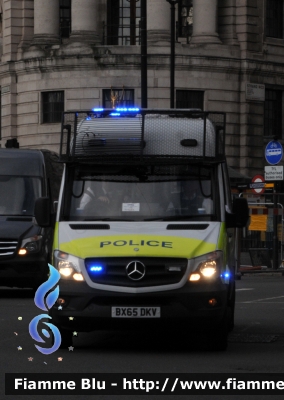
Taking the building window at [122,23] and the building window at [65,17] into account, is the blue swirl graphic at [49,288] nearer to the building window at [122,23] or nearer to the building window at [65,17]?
the building window at [122,23]

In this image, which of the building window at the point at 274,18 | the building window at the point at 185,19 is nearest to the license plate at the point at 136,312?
the building window at the point at 185,19

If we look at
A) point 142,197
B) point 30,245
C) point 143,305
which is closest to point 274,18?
point 30,245

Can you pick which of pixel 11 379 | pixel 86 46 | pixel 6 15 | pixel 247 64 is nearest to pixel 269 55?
pixel 247 64

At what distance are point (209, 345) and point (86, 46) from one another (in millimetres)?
41426

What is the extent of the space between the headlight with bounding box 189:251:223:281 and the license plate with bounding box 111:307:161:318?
0.50 metres

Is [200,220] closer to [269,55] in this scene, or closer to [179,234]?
[179,234]

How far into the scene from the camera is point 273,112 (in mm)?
58312

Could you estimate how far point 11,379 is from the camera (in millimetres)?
11492

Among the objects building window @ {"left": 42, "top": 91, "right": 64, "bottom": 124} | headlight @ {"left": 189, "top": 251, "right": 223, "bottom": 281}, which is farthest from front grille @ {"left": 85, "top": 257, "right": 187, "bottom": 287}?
building window @ {"left": 42, "top": 91, "right": 64, "bottom": 124}

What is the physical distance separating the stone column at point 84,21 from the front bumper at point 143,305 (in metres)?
42.2

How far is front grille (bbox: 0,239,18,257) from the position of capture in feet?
73.7

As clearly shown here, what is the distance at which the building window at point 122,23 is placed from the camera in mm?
56094

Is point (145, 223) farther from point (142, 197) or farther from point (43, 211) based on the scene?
point (43, 211)

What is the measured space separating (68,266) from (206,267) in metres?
1.42
